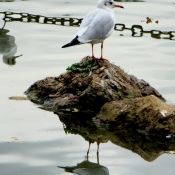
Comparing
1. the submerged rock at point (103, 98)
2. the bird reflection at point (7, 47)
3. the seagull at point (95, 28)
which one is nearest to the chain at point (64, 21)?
the bird reflection at point (7, 47)

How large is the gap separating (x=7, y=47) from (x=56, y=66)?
5.64 feet

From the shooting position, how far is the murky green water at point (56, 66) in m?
6.47

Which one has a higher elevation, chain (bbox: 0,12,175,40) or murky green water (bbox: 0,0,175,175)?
chain (bbox: 0,12,175,40)

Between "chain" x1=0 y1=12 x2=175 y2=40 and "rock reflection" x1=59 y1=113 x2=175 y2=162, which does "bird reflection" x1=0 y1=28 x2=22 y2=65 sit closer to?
"chain" x1=0 y1=12 x2=175 y2=40

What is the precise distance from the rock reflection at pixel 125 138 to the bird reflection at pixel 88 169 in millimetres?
614

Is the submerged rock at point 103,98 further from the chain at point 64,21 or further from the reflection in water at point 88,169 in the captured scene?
the chain at point 64,21

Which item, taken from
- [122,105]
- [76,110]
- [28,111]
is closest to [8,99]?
[28,111]

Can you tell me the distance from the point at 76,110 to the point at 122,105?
71cm

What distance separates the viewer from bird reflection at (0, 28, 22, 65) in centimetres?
1034

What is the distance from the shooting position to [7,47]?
37.2 ft

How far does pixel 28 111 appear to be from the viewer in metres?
8.02

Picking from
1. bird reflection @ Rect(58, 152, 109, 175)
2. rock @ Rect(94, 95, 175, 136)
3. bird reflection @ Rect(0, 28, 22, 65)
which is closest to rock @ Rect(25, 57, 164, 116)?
rock @ Rect(94, 95, 175, 136)

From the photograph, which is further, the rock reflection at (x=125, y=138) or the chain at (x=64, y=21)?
the chain at (x=64, y=21)

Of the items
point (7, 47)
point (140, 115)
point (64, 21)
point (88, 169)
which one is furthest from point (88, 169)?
point (64, 21)
